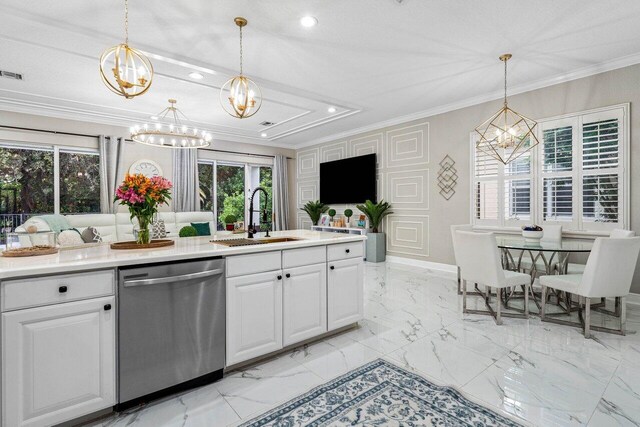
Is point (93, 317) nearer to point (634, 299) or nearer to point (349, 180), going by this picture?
point (634, 299)

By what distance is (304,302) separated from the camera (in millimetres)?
2441

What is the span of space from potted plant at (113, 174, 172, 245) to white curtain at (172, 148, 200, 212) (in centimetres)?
467

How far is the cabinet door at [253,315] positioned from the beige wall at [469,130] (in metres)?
3.84

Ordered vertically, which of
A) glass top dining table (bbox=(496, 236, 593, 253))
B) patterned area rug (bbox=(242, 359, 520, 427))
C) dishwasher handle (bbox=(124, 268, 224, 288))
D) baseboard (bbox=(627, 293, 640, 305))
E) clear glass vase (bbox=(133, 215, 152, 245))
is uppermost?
clear glass vase (bbox=(133, 215, 152, 245))

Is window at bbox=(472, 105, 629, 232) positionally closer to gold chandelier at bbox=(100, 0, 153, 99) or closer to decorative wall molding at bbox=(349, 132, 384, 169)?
decorative wall molding at bbox=(349, 132, 384, 169)

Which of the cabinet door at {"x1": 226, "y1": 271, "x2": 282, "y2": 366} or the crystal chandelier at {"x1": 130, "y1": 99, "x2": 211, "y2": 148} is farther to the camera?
the crystal chandelier at {"x1": 130, "y1": 99, "x2": 211, "y2": 148}

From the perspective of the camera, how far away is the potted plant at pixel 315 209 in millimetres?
7548

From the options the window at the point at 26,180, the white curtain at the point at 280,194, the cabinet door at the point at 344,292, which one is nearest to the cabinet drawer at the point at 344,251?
the cabinet door at the point at 344,292

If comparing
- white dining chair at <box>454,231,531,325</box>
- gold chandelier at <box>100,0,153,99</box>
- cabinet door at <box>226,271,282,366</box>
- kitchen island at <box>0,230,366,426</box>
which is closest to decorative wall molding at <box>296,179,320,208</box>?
white dining chair at <box>454,231,531,325</box>

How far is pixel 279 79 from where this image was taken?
418cm

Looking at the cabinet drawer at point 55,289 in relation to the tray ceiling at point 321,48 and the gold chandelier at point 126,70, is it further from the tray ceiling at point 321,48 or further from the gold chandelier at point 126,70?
the tray ceiling at point 321,48

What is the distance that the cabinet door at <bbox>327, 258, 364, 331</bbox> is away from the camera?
2623 millimetres

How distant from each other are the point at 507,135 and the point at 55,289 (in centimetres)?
454

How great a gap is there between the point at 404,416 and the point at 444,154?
447cm
